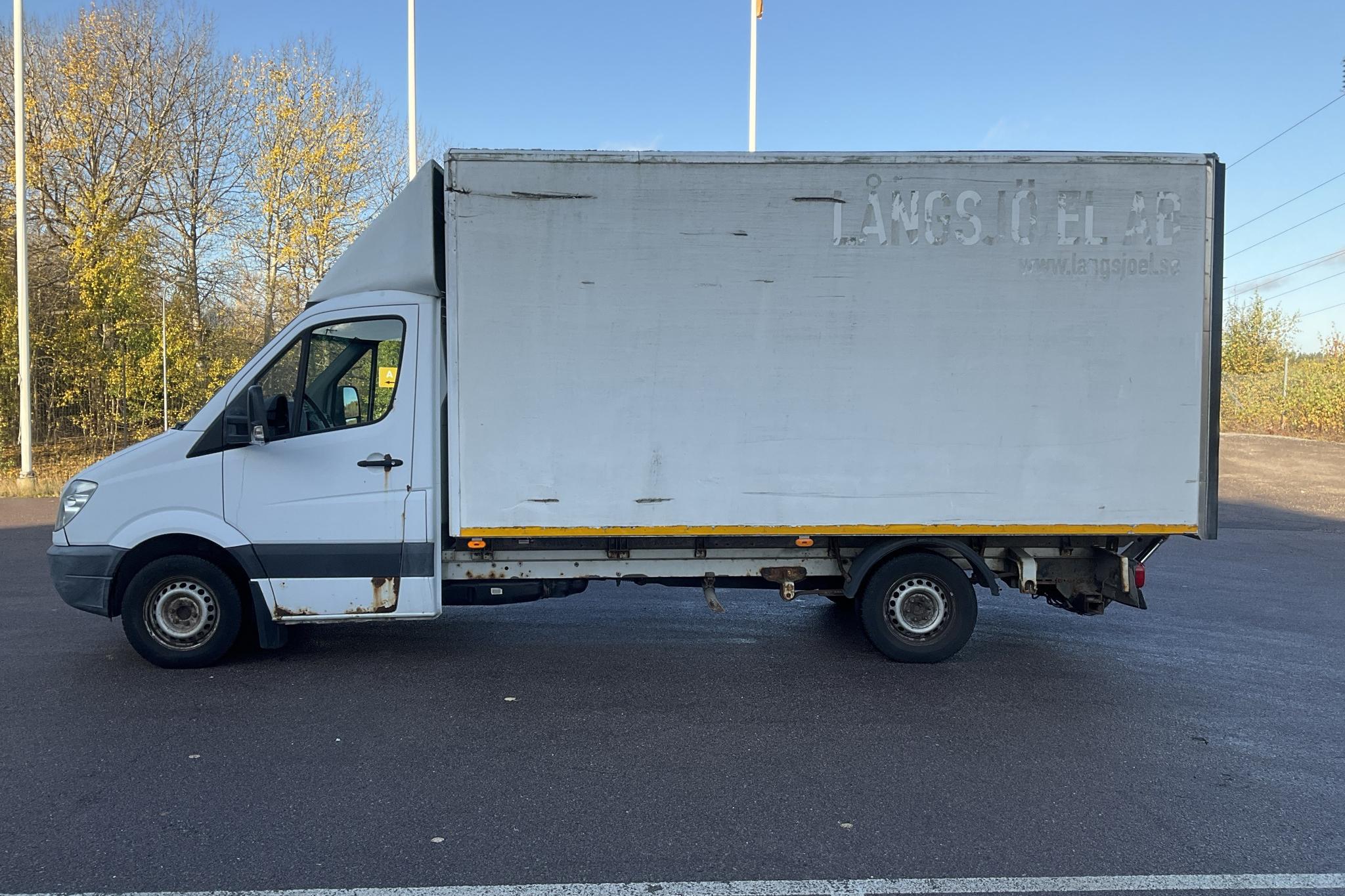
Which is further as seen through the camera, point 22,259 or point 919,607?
point 22,259

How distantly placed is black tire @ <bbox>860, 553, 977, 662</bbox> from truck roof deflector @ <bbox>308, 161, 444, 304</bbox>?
3.48m

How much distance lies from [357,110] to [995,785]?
956 inches

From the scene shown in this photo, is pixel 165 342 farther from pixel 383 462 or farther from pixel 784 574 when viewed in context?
pixel 784 574

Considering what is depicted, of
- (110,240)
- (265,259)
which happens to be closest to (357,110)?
(265,259)

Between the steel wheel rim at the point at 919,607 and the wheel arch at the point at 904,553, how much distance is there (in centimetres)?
20

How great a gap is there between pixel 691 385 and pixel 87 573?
3985 mm

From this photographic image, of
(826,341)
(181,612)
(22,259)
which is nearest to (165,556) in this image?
(181,612)

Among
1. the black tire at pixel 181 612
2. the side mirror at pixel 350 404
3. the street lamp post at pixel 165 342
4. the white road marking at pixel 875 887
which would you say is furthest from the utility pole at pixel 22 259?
the white road marking at pixel 875 887

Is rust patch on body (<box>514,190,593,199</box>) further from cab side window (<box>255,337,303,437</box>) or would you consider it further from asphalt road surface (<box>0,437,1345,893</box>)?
asphalt road surface (<box>0,437,1345,893</box>)

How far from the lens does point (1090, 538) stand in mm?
5977

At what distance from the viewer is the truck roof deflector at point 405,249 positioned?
18.2ft

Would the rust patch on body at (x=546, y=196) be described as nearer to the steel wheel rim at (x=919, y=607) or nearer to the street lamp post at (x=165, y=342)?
the steel wheel rim at (x=919, y=607)

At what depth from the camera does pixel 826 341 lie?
5531 millimetres

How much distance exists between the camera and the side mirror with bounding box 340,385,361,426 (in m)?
5.68
